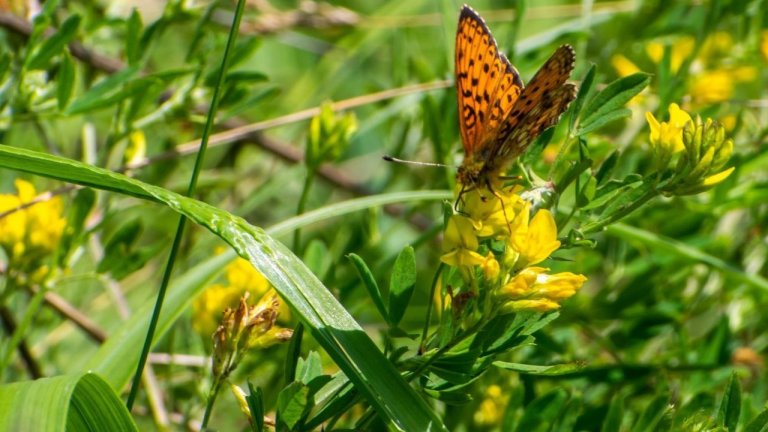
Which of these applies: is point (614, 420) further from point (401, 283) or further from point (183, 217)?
point (183, 217)

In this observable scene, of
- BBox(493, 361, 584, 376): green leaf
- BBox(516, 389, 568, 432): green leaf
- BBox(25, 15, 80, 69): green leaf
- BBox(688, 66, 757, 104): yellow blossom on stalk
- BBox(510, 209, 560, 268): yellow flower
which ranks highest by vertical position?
BBox(25, 15, 80, 69): green leaf

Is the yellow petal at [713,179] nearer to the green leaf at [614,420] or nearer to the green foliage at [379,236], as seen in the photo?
the green foliage at [379,236]

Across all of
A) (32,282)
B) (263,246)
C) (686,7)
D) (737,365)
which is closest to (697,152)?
(263,246)

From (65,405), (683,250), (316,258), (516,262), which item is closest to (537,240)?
(516,262)

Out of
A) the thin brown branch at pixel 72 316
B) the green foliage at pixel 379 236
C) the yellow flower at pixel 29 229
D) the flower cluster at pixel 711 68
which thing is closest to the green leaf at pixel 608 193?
the green foliage at pixel 379 236

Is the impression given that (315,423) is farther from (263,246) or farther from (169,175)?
(169,175)

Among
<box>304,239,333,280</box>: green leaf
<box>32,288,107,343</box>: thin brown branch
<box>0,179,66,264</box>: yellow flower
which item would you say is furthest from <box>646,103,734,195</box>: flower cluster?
<box>32,288,107,343</box>: thin brown branch

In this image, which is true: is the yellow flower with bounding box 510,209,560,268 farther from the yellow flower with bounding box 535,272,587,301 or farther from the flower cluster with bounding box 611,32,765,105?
the flower cluster with bounding box 611,32,765,105
